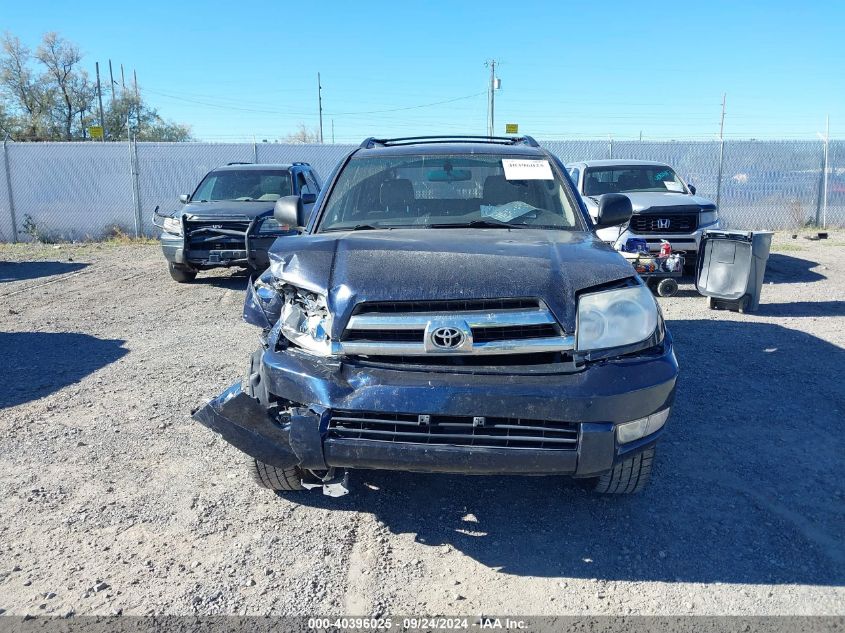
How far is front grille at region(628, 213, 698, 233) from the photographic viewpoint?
952cm

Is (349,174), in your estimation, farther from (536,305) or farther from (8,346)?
(8,346)

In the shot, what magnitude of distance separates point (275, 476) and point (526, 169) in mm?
2416

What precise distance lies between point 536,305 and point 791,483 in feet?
6.32

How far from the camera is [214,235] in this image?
9.94 metres

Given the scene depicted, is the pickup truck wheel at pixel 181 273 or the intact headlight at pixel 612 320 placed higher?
the intact headlight at pixel 612 320

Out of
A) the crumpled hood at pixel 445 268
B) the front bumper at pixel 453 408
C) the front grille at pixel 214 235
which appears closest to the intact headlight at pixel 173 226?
the front grille at pixel 214 235

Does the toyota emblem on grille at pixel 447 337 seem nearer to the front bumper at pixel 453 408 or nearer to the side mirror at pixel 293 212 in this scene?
the front bumper at pixel 453 408

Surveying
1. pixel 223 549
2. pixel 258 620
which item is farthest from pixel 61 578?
pixel 258 620

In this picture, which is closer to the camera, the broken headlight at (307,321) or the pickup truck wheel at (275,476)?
the broken headlight at (307,321)

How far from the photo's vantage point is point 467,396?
271 cm

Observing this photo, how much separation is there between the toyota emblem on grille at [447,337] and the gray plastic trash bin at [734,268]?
20.2ft

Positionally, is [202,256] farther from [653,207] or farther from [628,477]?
[628,477]

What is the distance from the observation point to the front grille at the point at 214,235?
32.4 feet

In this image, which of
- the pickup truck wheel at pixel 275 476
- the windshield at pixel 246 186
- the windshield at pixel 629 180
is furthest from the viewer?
the windshield at pixel 246 186
